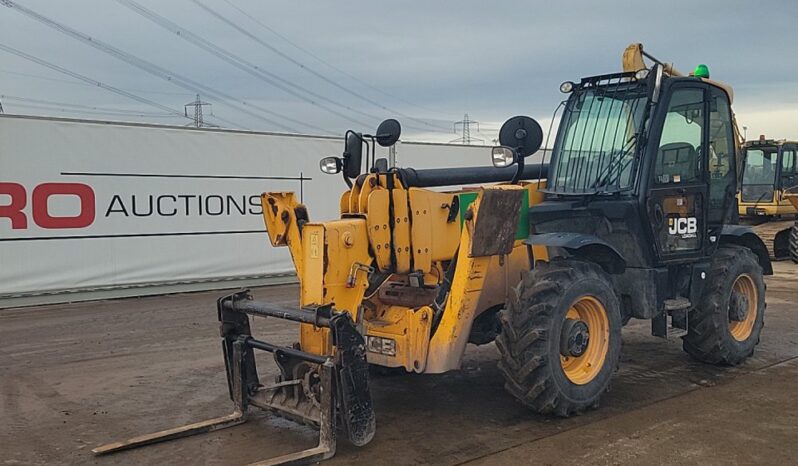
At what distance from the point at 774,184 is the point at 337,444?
1653 centimetres

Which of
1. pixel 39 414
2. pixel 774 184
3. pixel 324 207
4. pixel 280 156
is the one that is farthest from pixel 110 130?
pixel 774 184

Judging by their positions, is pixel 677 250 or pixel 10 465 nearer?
pixel 10 465

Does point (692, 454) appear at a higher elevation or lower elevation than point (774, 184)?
lower

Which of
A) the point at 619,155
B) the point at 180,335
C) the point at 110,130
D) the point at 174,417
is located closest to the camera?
the point at 174,417

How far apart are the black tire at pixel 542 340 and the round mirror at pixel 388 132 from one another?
145 centimetres

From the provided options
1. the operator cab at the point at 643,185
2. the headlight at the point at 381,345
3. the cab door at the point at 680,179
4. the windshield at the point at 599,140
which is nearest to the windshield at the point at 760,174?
→ the operator cab at the point at 643,185

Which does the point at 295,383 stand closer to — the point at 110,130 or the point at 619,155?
the point at 619,155

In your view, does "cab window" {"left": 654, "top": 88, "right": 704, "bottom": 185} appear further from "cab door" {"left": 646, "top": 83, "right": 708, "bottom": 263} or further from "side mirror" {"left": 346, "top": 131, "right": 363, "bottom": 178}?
"side mirror" {"left": 346, "top": 131, "right": 363, "bottom": 178}

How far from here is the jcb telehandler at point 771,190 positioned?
17750 mm

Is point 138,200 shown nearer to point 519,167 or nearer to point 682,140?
point 519,167

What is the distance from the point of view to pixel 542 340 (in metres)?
5.01

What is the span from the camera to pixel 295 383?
495cm

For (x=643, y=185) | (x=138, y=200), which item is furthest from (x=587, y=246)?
(x=138, y=200)

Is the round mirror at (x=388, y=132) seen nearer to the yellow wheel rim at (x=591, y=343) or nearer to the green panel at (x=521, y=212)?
the green panel at (x=521, y=212)
